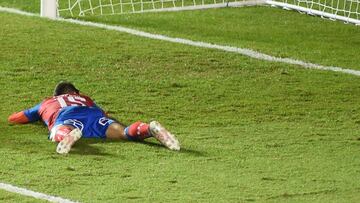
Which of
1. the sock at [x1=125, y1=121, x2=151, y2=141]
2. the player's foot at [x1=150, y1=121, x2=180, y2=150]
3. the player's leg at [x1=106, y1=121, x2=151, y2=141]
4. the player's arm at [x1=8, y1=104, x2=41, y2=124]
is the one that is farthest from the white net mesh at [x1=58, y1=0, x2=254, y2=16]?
the player's foot at [x1=150, y1=121, x2=180, y2=150]

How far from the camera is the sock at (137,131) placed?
9555 millimetres

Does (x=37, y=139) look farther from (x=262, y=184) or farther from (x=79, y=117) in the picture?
(x=262, y=184)

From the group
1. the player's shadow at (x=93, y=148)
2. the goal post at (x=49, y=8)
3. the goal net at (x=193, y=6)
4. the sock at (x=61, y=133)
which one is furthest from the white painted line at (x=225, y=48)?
the sock at (x=61, y=133)

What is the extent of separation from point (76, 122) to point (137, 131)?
0.49m

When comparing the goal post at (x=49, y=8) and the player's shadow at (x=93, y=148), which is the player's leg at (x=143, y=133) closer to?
the player's shadow at (x=93, y=148)

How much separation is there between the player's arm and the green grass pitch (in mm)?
58

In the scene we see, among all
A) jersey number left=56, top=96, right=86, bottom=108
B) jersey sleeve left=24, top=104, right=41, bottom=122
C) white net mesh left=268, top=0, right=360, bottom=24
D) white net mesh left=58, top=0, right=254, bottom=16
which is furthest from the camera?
white net mesh left=268, top=0, right=360, bottom=24

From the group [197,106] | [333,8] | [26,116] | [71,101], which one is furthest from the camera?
[333,8]

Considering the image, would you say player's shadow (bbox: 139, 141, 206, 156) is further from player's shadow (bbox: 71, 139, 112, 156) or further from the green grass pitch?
player's shadow (bbox: 71, 139, 112, 156)

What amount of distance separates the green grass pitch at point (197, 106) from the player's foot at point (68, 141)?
65 millimetres

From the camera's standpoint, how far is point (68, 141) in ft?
30.4

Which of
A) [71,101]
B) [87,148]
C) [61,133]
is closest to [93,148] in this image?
[87,148]

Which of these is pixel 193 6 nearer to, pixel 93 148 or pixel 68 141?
pixel 93 148

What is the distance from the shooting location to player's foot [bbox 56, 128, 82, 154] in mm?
9227
